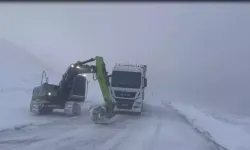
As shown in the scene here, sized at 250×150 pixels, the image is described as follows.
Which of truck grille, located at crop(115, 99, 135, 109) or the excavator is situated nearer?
the excavator

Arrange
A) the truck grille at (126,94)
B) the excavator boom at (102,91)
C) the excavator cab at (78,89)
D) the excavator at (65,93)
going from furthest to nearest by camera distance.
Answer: the truck grille at (126,94) < the excavator cab at (78,89) < the excavator at (65,93) < the excavator boom at (102,91)

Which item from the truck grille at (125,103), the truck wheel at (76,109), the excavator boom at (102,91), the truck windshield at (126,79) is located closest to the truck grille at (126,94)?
the truck grille at (125,103)

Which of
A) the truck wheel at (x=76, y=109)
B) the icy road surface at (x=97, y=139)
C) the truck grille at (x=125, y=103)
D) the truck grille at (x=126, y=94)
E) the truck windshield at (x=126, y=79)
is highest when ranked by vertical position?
the truck windshield at (x=126, y=79)

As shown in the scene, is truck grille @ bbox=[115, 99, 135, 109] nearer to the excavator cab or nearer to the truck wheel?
the excavator cab

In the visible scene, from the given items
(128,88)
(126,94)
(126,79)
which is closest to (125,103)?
(126,94)

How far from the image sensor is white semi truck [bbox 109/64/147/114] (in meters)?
26.7

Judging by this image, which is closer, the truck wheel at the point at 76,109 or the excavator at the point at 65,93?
the excavator at the point at 65,93

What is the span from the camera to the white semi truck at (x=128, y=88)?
26.7m

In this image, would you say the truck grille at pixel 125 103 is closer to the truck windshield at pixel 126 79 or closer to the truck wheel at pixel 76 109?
the truck windshield at pixel 126 79

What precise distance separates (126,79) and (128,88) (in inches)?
33.5

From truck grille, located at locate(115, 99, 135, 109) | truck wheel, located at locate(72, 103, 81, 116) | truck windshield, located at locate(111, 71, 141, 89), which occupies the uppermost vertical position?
truck windshield, located at locate(111, 71, 141, 89)

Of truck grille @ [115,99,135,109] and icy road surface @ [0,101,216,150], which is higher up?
truck grille @ [115,99,135,109]

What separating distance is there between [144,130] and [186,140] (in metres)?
3.38

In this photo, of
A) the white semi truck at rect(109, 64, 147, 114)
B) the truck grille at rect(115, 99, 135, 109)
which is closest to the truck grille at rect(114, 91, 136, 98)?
the white semi truck at rect(109, 64, 147, 114)
